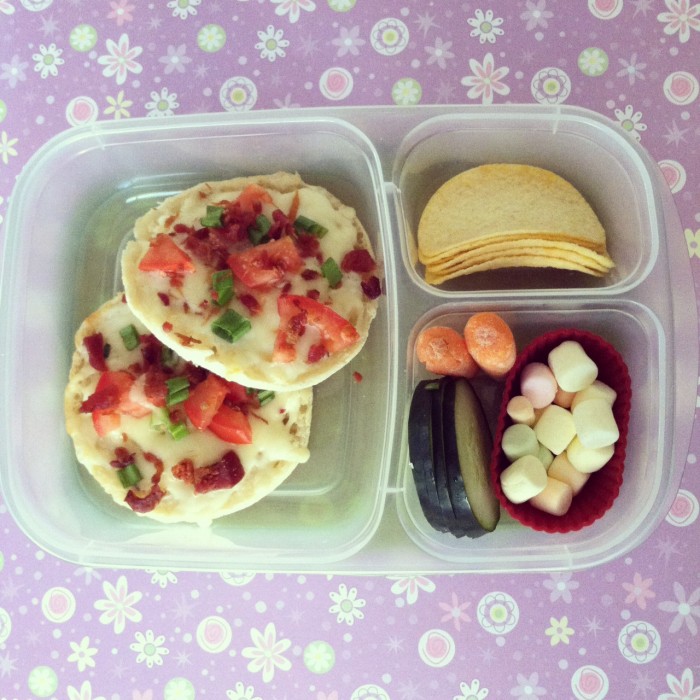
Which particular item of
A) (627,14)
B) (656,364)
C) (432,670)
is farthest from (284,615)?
(627,14)

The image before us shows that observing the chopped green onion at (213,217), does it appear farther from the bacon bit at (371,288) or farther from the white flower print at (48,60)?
the white flower print at (48,60)

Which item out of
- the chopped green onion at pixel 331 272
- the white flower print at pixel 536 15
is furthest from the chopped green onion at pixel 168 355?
the white flower print at pixel 536 15

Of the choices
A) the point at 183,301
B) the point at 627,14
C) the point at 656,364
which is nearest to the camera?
the point at 183,301

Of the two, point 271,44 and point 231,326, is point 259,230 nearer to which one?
point 231,326

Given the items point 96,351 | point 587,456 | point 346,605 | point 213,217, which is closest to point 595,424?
point 587,456

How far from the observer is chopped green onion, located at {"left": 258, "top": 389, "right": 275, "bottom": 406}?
5.75 ft

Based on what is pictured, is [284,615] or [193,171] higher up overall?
[193,171]

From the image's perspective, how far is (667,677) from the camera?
1.81 meters

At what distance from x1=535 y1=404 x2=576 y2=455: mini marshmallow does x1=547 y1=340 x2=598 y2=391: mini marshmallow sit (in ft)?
0.22

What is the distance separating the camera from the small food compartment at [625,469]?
1783mm

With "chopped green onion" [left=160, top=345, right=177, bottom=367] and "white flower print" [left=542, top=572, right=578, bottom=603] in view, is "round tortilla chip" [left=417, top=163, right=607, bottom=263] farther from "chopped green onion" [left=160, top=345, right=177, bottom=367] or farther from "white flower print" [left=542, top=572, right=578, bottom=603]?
"white flower print" [left=542, top=572, right=578, bottom=603]

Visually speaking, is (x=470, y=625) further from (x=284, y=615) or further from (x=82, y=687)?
(x=82, y=687)

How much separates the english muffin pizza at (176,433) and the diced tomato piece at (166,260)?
0.80 feet

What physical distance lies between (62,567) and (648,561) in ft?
5.07
